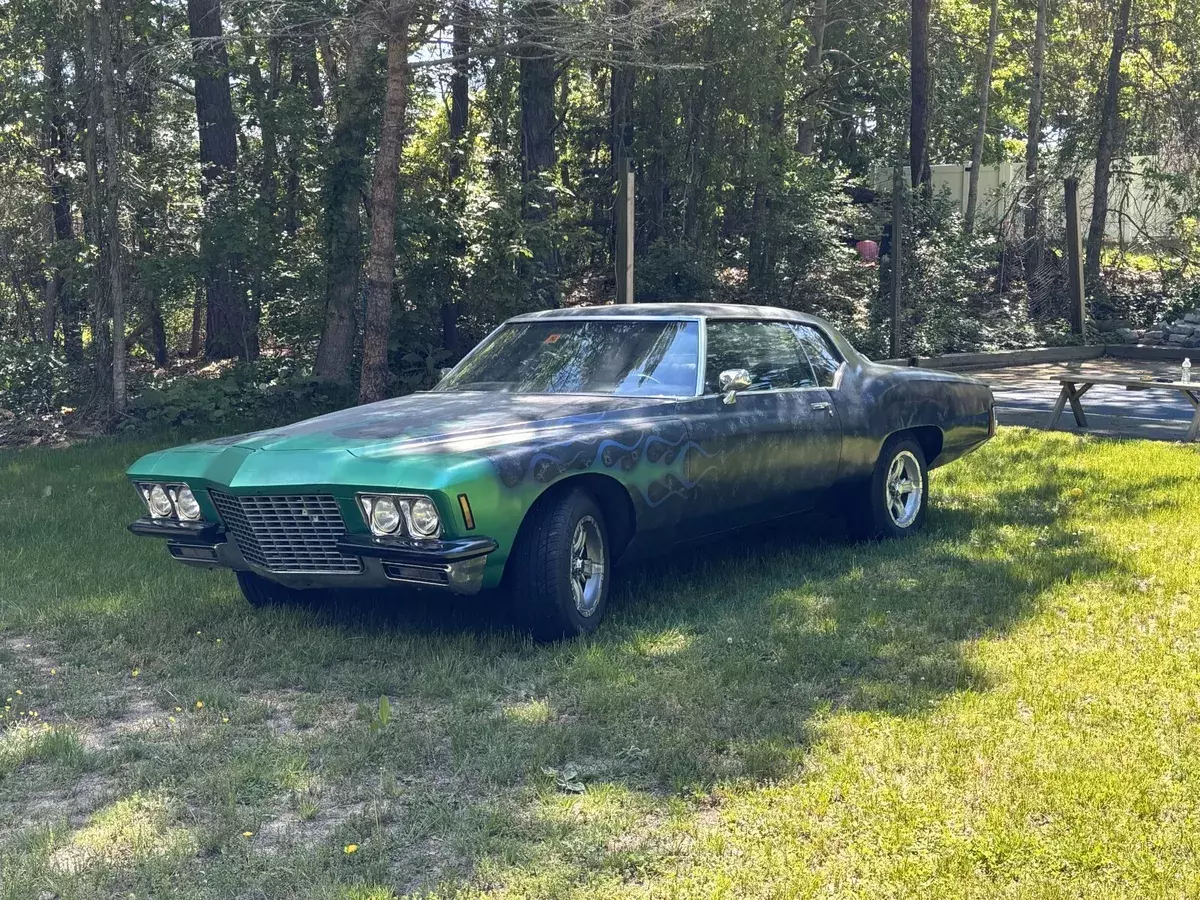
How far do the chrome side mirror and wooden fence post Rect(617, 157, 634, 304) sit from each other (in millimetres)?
4576

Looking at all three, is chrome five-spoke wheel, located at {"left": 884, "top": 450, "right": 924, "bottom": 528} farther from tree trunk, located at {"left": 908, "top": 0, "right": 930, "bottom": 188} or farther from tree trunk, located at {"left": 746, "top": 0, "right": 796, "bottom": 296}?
tree trunk, located at {"left": 908, "top": 0, "right": 930, "bottom": 188}

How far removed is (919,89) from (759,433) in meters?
18.7

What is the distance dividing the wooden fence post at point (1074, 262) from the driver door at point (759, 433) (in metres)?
17.3

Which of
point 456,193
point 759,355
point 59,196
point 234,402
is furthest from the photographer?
point 59,196

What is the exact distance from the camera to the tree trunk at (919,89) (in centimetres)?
2330

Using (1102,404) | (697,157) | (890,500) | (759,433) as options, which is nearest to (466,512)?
(759,433)

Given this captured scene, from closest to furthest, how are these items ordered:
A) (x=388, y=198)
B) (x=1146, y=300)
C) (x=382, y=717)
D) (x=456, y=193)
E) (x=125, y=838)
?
(x=125, y=838)
(x=382, y=717)
(x=388, y=198)
(x=456, y=193)
(x=1146, y=300)

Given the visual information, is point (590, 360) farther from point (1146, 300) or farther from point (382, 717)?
point (1146, 300)

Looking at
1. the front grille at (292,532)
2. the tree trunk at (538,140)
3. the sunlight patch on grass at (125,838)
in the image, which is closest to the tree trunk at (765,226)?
the tree trunk at (538,140)

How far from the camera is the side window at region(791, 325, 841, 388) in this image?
24.8 ft

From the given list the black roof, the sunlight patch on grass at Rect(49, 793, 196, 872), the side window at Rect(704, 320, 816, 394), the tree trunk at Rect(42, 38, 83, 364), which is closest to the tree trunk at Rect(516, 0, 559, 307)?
the tree trunk at Rect(42, 38, 83, 364)

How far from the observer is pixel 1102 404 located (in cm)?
1565

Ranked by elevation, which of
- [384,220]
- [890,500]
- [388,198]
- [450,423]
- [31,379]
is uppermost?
[388,198]

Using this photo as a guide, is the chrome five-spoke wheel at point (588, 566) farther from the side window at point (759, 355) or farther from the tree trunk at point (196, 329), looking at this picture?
the tree trunk at point (196, 329)
